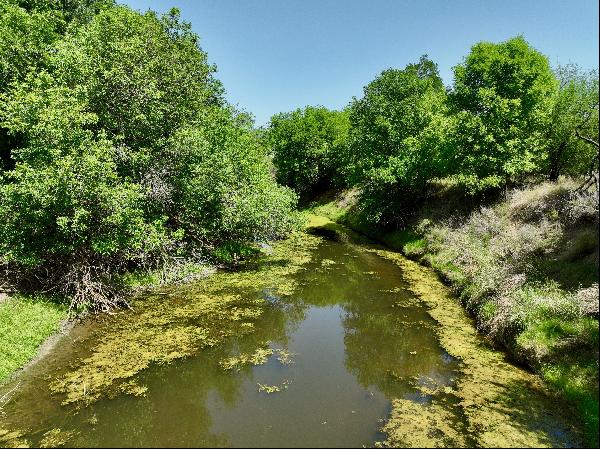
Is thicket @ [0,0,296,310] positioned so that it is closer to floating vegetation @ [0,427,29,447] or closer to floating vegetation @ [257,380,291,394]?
floating vegetation @ [0,427,29,447]

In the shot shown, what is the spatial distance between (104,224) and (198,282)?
22.7ft

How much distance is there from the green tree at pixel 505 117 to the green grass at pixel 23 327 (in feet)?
85.7

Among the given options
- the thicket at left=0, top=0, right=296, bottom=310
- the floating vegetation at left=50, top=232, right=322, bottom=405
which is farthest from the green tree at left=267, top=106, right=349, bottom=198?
the floating vegetation at left=50, top=232, right=322, bottom=405

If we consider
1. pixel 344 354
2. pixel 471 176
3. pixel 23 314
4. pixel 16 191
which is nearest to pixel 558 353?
pixel 344 354

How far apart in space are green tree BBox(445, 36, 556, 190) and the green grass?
85.7ft

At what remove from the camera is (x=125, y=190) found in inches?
748

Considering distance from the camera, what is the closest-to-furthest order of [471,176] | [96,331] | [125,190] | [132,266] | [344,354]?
1. [344,354]
2. [96,331]
3. [125,190]
4. [132,266]
5. [471,176]

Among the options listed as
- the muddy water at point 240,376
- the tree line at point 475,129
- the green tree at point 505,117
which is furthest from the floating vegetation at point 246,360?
the green tree at point 505,117

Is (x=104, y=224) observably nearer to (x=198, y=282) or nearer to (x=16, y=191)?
(x=16, y=191)

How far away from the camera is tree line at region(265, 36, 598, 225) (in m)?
28.0

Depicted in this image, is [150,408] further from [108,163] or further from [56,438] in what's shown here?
[108,163]

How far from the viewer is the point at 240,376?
47.1 ft

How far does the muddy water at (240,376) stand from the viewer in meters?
11.4

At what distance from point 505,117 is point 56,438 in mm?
29713
